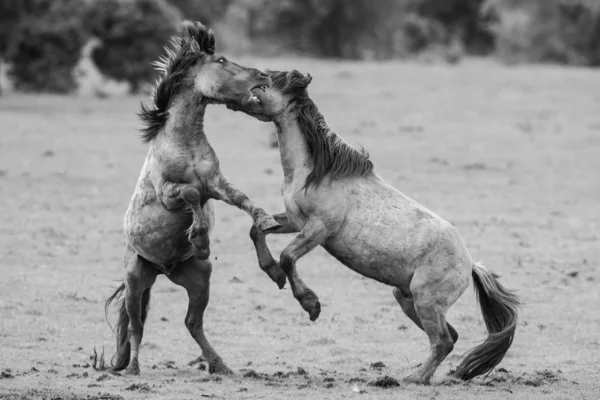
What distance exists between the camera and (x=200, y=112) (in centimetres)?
855

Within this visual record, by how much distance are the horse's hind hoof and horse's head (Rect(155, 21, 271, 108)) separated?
0.97m

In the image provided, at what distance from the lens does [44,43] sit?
28.8 metres

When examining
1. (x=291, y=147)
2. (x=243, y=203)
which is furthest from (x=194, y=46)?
(x=243, y=203)

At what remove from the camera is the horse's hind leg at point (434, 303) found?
8.32 m

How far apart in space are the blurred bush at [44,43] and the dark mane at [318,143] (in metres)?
21.1

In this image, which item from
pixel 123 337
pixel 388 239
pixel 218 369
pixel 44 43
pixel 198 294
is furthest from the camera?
pixel 44 43

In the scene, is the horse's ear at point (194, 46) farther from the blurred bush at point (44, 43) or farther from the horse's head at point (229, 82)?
the blurred bush at point (44, 43)

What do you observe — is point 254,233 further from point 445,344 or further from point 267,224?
point 445,344

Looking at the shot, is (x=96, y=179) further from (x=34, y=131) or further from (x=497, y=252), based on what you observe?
(x=497, y=252)

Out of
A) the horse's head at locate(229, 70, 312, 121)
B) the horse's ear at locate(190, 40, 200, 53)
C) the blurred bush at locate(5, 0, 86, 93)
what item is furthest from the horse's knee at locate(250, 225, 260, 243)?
the blurred bush at locate(5, 0, 86, 93)

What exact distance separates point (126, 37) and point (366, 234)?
22.6 m

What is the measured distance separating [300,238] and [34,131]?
51.2 feet

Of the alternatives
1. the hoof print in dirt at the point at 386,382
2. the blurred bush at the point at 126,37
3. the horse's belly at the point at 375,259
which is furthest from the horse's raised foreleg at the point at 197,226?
the blurred bush at the point at 126,37

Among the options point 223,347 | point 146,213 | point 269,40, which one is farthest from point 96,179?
point 269,40
